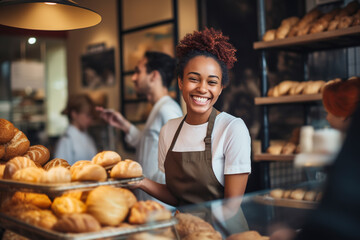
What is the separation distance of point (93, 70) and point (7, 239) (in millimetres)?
4458

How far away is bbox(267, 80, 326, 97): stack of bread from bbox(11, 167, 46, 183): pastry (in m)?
2.15

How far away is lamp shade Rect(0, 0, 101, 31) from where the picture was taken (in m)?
1.62

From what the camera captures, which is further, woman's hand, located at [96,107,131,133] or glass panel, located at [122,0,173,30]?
glass panel, located at [122,0,173,30]

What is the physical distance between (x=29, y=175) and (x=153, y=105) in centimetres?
180

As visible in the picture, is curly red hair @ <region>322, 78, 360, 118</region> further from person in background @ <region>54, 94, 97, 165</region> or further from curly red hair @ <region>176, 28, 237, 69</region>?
person in background @ <region>54, 94, 97, 165</region>

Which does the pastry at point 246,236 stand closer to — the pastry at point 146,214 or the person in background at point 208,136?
the pastry at point 146,214

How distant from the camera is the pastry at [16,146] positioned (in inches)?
58.0

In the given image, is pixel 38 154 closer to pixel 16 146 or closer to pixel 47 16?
pixel 16 146

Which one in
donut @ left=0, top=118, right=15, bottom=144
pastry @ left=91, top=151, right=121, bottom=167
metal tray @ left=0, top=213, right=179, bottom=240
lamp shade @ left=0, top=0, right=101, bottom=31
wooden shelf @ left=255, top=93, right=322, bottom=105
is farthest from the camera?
wooden shelf @ left=255, top=93, right=322, bottom=105

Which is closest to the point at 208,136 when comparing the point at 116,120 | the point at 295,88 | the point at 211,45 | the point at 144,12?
the point at 211,45

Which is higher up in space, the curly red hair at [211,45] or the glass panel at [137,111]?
the curly red hair at [211,45]

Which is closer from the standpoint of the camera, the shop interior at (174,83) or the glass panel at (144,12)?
the shop interior at (174,83)

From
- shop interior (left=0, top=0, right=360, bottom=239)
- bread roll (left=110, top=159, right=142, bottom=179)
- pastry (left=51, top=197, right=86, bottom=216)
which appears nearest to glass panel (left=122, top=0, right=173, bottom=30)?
shop interior (left=0, top=0, right=360, bottom=239)

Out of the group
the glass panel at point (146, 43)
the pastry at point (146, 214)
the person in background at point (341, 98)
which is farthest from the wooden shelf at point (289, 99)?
the pastry at point (146, 214)
